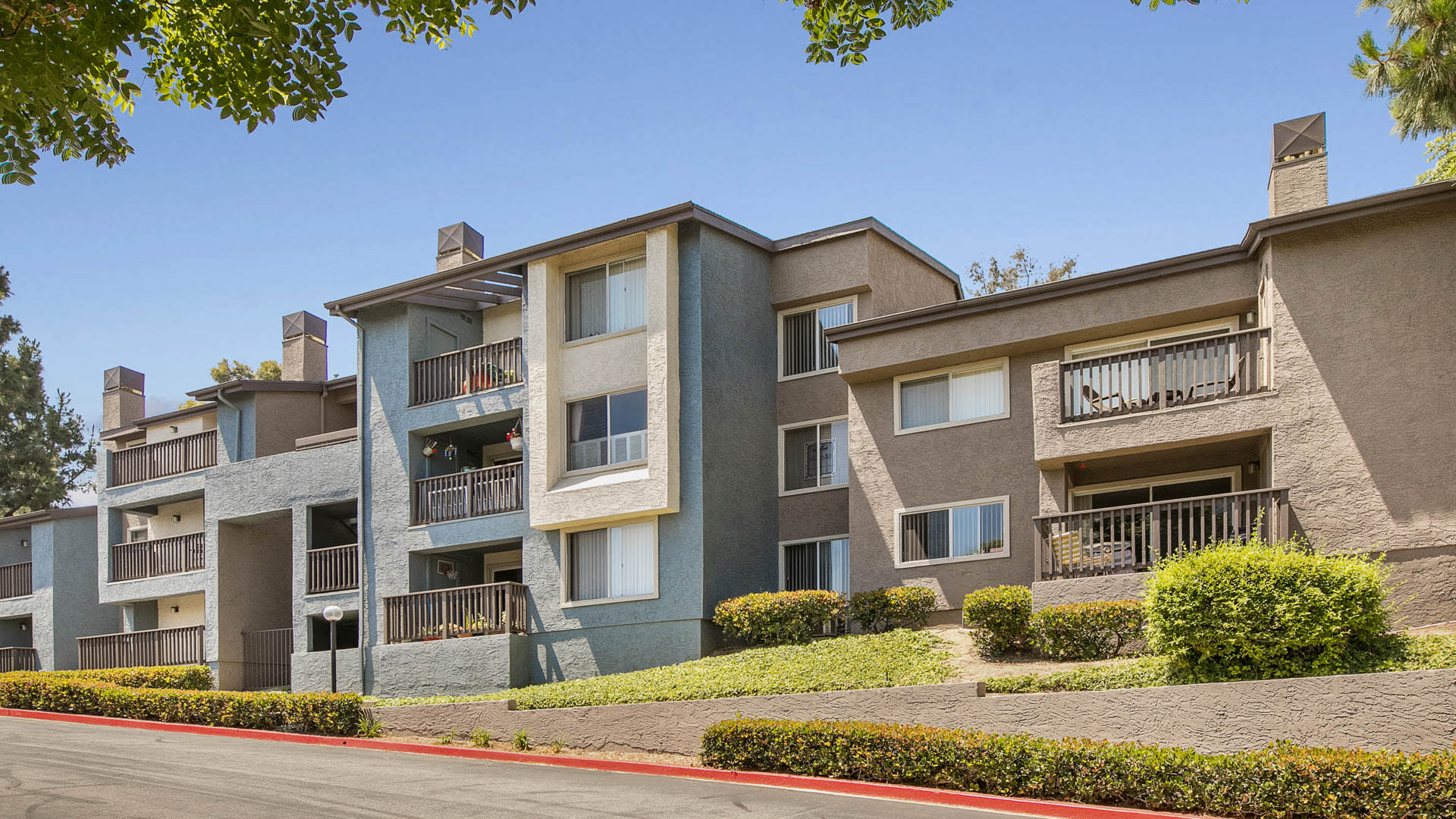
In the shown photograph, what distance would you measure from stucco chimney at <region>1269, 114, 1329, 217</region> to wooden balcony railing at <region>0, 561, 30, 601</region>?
34201mm

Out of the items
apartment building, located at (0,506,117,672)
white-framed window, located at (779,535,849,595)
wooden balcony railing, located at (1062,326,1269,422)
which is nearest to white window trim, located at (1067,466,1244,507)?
wooden balcony railing, located at (1062,326,1269,422)

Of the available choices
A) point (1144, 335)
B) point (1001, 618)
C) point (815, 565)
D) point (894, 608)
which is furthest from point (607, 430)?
point (1144, 335)

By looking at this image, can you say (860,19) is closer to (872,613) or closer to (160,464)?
(872,613)

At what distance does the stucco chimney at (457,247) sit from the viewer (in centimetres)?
3106

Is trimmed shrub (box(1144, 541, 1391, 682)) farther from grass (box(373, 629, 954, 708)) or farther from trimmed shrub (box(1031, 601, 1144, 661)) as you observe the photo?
grass (box(373, 629, 954, 708))

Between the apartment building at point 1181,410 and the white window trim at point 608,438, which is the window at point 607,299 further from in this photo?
the apartment building at point 1181,410

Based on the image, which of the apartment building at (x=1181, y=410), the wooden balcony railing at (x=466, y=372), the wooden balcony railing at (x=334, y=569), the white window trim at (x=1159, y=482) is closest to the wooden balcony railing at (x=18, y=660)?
the wooden balcony railing at (x=334, y=569)

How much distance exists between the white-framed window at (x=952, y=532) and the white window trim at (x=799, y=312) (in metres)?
4.01

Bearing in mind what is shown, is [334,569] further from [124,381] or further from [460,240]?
[124,381]

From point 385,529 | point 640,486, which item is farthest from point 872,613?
point 385,529

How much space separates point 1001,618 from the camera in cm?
1997

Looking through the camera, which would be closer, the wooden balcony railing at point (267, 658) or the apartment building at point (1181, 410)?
the apartment building at point (1181, 410)

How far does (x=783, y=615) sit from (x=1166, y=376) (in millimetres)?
7624

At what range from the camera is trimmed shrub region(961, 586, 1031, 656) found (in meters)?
20.0
